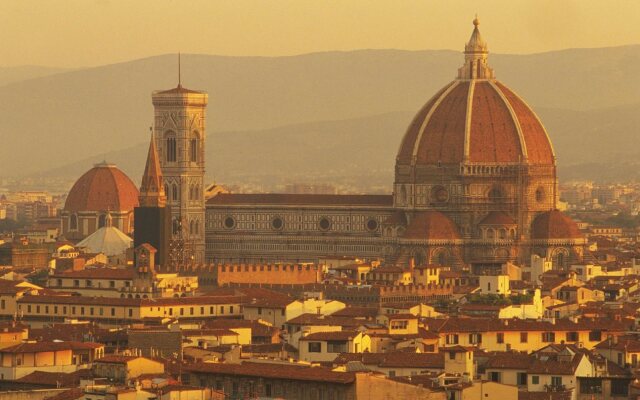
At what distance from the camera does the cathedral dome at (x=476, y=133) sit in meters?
150

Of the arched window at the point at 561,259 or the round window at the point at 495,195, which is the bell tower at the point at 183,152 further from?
the arched window at the point at 561,259

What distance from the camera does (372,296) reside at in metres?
108

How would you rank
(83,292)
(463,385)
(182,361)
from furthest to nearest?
(83,292) < (182,361) < (463,385)

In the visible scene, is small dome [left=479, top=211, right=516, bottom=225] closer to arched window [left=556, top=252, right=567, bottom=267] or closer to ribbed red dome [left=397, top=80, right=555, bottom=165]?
arched window [left=556, top=252, right=567, bottom=267]

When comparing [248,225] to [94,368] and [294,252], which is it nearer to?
[294,252]

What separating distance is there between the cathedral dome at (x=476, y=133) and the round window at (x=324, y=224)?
535 centimetres

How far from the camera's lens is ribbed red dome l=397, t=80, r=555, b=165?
Result: 150 m

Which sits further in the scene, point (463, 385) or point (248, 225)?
point (248, 225)

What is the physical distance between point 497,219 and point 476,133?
6.09 meters

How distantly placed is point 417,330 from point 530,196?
6914cm

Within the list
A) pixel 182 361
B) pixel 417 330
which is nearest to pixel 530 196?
pixel 417 330

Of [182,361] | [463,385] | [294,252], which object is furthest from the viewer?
[294,252]

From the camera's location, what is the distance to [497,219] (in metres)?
147

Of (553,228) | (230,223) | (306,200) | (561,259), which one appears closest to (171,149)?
(230,223)
